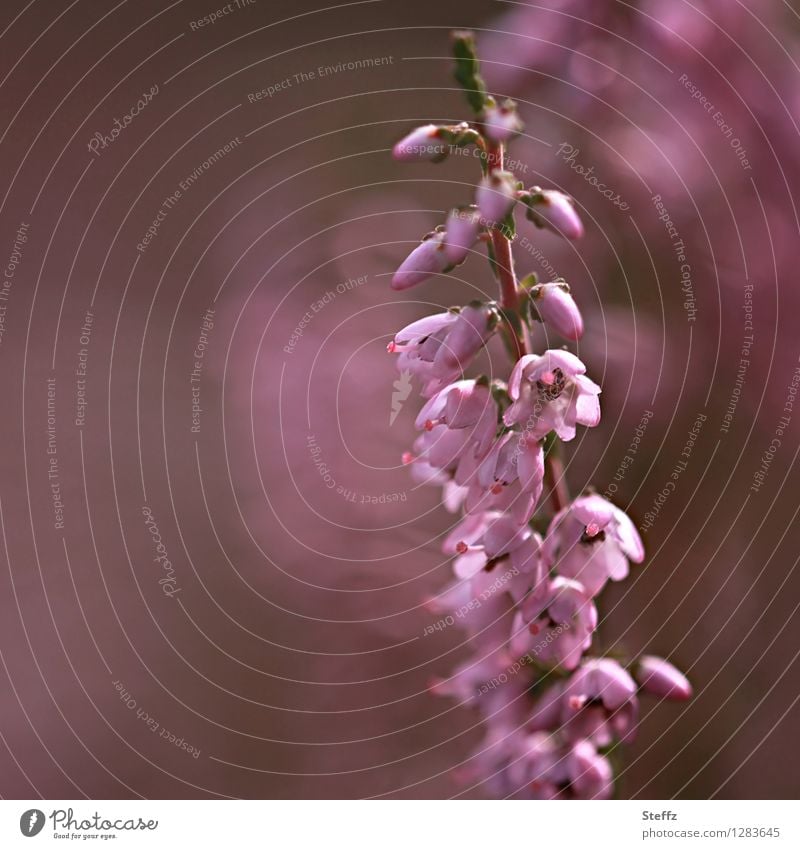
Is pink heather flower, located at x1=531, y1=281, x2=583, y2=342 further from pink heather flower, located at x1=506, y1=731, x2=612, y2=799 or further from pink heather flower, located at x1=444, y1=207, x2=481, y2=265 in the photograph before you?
pink heather flower, located at x1=506, y1=731, x2=612, y2=799

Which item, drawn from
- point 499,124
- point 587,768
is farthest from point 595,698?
point 499,124

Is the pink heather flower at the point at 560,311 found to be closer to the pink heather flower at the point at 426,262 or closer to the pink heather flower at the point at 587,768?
the pink heather flower at the point at 426,262

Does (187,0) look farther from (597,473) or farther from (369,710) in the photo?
(369,710)

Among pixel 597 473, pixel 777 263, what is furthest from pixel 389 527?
pixel 777 263

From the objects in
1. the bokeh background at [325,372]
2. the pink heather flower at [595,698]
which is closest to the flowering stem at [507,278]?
the pink heather flower at [595,698]

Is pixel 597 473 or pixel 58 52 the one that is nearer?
pixel 597 473

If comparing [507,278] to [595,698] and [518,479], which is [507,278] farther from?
[595,698]

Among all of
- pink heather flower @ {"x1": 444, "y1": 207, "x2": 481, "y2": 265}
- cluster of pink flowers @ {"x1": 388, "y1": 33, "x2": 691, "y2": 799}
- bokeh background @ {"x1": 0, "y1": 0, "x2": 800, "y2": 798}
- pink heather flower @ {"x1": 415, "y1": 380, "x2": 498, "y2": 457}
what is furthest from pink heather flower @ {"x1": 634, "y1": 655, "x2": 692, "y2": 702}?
pink heather flower @ {"x1": 444, "y1": 207, "x2": 481, "y2": 265}
